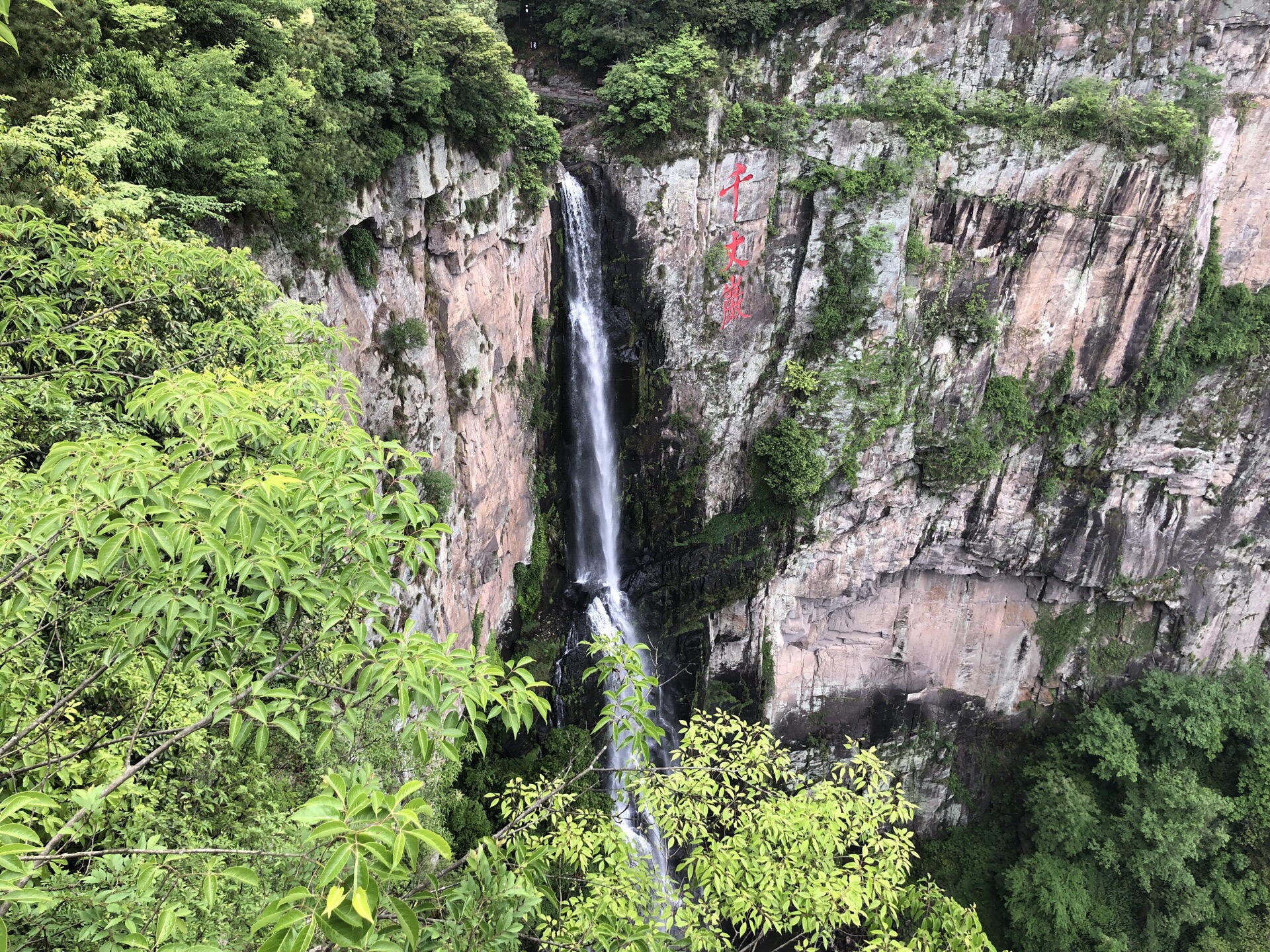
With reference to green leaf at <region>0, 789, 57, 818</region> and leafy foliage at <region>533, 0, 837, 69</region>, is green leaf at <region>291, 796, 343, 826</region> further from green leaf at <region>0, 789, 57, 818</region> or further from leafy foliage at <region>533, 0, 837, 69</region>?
leafy foliage at <region>533, 0, 837, 69</region>

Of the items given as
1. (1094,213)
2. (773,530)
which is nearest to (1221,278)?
(1094,213)

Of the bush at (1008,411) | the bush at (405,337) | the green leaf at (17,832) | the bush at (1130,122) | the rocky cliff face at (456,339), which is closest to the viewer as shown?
the green leaf at (17,832)

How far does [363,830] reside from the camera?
1.57 meters

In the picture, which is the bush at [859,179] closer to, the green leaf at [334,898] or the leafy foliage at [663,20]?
the leafy foliage at [663,20]

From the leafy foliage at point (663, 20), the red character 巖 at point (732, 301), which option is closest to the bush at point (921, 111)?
the leafy foliage at point (663, 20)

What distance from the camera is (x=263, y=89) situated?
6707mm

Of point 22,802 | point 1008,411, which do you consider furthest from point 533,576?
point 22,802

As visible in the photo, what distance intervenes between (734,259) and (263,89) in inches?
423

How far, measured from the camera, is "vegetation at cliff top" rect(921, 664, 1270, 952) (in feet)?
49.0

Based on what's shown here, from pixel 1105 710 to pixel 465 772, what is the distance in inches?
659

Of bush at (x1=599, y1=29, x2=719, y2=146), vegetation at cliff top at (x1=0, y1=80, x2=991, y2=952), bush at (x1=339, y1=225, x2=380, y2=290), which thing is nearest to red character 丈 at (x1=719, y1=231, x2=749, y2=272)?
bush at (x1=599, y1=29, x2=719, y2=146)

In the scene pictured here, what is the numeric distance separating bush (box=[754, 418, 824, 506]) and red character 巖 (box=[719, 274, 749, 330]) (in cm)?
285

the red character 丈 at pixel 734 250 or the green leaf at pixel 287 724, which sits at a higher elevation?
the red character 丈 at pixel 734 250

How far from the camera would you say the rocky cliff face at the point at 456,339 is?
8984 mm
